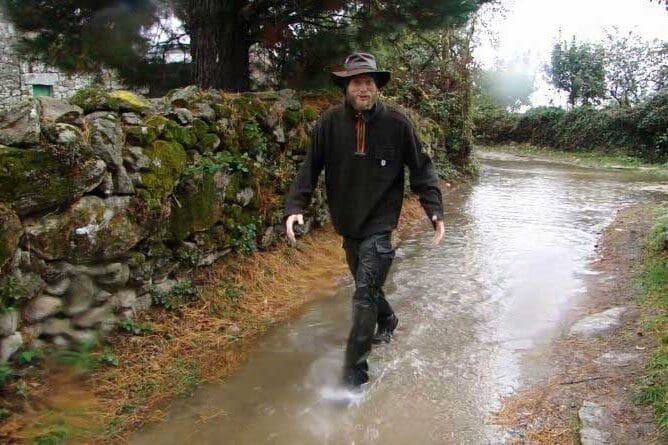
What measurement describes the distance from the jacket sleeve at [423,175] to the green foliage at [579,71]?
1110 inches

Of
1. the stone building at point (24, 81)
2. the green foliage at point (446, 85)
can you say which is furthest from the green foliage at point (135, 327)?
the stone building at point (24, 81)

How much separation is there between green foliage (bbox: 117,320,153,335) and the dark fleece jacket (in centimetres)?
138

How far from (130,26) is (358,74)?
384 cm

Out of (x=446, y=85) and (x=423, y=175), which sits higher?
(x=446, y=85)

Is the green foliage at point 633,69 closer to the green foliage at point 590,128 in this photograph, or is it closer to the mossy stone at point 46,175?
the green foliage at point 590,128

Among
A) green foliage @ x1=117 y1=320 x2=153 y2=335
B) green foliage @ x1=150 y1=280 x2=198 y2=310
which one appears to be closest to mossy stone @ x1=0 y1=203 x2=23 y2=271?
green foliage @ x1=117 y1=320 x2=153 y2=335

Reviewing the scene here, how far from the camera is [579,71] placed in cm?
2870

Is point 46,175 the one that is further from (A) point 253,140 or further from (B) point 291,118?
(B) point 291,118

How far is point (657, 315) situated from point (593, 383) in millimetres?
1169

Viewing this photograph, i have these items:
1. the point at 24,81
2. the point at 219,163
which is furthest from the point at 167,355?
the point at 24,81

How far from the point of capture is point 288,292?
501cm

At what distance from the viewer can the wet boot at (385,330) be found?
3908mm

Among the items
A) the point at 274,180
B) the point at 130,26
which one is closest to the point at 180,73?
the point at 130,26

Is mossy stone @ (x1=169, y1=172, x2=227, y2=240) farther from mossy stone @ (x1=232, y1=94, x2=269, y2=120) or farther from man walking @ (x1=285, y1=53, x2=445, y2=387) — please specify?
man walking @ (x1=285, y1=53, x2=445, y2=387)
